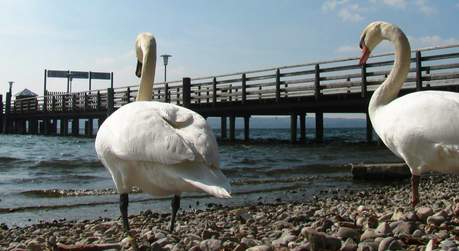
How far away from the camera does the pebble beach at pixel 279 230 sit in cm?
347

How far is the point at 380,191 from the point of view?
29.2 feet

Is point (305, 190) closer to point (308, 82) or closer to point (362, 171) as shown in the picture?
point (362, 171)

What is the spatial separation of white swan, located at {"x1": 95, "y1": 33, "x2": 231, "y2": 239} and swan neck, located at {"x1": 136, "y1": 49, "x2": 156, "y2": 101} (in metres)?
1.16

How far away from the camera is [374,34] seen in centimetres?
641

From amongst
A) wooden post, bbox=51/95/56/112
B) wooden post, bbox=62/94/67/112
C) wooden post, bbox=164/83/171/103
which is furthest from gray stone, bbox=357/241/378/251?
wooden post, bbox=51/95/56/112

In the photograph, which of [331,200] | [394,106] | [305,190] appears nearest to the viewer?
[394,106]

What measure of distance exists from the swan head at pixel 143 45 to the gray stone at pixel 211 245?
2.40 meters

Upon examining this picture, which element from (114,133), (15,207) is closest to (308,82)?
(15,207)

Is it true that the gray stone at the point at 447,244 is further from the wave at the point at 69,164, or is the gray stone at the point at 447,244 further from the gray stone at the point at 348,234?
the wave at the point at 69,164

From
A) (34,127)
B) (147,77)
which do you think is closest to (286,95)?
(147,77)

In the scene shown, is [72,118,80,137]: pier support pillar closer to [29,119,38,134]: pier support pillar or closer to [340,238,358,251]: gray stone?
[29,119,38,134]: pier support pillar

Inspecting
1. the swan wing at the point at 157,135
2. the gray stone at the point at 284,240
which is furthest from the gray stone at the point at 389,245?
the swan wing at the point at 157,135

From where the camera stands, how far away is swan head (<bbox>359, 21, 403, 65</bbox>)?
6.18m

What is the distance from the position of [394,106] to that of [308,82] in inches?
528
